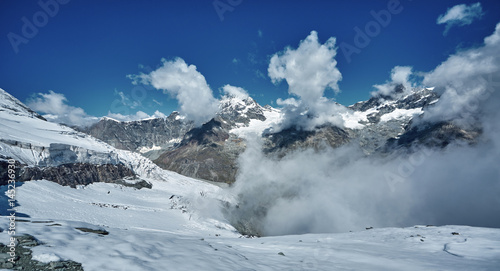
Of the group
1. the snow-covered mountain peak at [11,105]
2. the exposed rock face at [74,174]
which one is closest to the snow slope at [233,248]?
the exposed rock face at [74,174]

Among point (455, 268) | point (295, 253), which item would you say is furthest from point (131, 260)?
point (455, 268)

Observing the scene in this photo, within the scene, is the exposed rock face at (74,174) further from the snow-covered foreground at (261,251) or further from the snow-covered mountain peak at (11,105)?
the snow-covered foreground at (261,251)

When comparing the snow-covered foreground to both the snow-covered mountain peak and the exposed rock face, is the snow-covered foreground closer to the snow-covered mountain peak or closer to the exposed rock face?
the exposed rock face

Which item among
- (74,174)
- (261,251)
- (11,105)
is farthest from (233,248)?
(11,105)

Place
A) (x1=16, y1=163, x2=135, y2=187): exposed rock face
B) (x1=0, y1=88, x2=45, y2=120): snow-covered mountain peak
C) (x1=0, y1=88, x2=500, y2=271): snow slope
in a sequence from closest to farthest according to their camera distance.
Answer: (x1=0, y1=88, x2=500, y2=271): snow slope, (x1=16, y1=163, x2=135, y2=187): exposed rock face, (x1=0, y1=88, x2=45, y2=120): snow-covered mountain peak

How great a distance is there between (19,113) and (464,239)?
132049mm

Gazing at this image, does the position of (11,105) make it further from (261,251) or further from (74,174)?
(261,251)

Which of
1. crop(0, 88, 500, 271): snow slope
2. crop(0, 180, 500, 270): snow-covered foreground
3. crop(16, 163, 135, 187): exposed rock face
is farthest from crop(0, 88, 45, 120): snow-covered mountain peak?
crop(0, 180, 500, 270): snow-covered foreground

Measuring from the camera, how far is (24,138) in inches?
2544

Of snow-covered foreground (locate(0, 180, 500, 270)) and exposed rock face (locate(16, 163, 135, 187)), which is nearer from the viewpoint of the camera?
snow-covered foreground (locate(0, 180, 500, 270))

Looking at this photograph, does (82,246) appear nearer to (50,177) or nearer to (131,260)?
(131,260)

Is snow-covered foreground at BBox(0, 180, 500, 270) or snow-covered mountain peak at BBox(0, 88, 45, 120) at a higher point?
snow-covered mountain peak at BBox(0, 88, 45, 120)

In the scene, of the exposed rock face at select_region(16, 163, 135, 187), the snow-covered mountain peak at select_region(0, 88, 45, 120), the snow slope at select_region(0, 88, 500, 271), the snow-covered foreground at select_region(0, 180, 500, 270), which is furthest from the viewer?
the snow-covered mountain peak at select_region(0, 88, 45, 120)

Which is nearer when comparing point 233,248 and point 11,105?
point 233,248
